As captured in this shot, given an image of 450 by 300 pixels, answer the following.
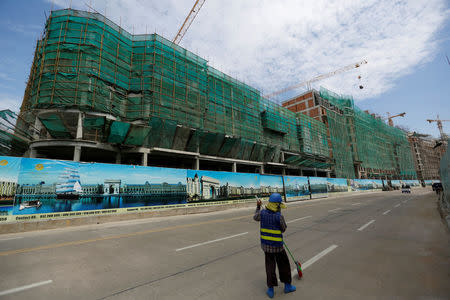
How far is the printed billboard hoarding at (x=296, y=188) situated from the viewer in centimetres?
2957

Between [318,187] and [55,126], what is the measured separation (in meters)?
39.6

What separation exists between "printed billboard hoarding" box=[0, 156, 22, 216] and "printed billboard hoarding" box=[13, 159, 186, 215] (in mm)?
192

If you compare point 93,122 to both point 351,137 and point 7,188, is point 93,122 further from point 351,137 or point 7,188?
point 351,137

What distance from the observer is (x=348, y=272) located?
14.0 ft

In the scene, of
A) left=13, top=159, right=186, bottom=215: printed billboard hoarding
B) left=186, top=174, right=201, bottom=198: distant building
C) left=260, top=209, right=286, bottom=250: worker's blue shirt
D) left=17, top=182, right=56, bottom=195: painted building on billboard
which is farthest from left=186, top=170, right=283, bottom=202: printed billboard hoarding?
left=260, top=209, right=286, bottom=250: worker's blue shirt

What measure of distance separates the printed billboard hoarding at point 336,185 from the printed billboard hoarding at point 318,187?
148 centimetres

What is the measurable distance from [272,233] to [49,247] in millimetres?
7913

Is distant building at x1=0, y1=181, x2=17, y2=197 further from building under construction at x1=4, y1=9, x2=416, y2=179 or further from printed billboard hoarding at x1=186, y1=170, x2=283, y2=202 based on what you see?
building under construction at x1=4, y1=9, x2=416, y2=179

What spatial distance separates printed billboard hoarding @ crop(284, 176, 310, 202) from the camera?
2957 centimetres

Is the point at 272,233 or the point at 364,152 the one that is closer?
the point at 272,233

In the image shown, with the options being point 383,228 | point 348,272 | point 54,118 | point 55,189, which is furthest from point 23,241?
point 54,118

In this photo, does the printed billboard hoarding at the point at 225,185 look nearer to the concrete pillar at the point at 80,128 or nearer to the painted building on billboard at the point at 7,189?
the painted building on billboard at the point at 7,189

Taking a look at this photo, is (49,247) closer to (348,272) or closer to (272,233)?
(272,233)

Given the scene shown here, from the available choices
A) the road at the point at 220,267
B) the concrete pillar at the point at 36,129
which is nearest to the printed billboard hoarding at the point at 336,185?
the road at the point at 220,267
